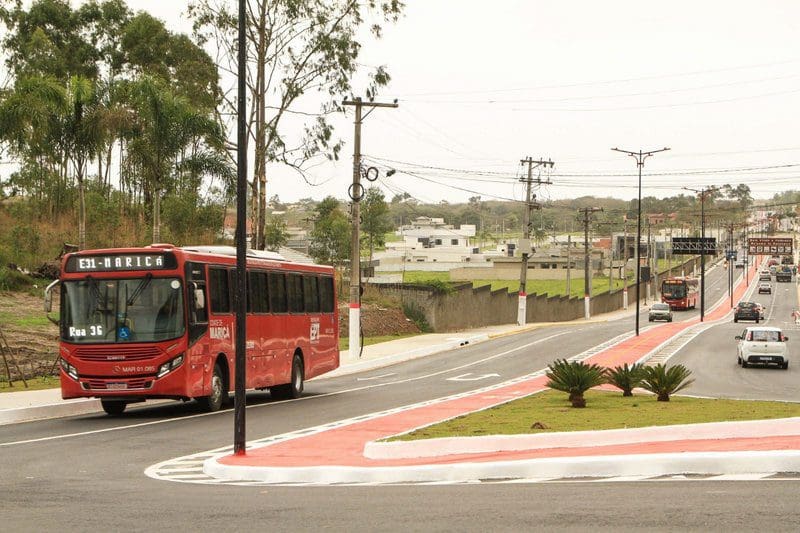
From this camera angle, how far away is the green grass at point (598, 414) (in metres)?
18.1

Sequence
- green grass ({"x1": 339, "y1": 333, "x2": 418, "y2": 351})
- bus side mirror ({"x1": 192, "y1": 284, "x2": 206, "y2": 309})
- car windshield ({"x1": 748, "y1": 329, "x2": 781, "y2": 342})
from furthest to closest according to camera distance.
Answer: green grass ({"x1": 339, "y1": 333, "x2": 418, "y2": 351})
car windshield ({"x1": 748, "y1": 329, "x2": 781, "y2": 342})
bus side mirror ({"x1": 192, "y1": 284, "x2": 206, "y2": 309})

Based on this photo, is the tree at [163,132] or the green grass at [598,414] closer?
the green grass at [598,414]

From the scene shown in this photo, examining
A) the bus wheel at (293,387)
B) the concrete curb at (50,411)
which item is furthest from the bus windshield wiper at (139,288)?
the bus wheel at (293,387)

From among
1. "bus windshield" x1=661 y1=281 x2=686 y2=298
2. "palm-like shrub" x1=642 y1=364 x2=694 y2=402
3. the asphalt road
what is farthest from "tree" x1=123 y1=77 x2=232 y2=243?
"bus windshield" x1=661 y1=281 x2=686 y2=298

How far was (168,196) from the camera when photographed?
6128 centimetres

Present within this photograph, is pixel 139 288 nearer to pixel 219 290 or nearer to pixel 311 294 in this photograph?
pixel 219 290

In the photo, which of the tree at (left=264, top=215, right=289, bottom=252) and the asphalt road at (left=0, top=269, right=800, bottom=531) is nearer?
the asphalt road at (left=0, top=269, right=800, bottom=531)

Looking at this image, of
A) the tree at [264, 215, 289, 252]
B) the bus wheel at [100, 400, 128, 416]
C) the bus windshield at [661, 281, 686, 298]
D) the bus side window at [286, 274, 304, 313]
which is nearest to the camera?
the bus wheel at [100, 400, 128, 416]

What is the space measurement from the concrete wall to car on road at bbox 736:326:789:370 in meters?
27.6

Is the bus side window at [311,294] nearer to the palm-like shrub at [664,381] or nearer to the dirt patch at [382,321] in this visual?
the palm-like shrub at [664,381]

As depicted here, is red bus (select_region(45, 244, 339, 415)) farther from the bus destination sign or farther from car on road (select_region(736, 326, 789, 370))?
car on road (select_region(736, 326, 789, 370))

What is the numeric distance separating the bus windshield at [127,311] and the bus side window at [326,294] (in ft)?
29.9

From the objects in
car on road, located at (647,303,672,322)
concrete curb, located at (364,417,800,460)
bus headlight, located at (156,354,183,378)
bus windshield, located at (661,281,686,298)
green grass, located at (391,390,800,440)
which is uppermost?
bus headlight, located at (156,354,183,378)

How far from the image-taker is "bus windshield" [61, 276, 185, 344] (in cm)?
2238
